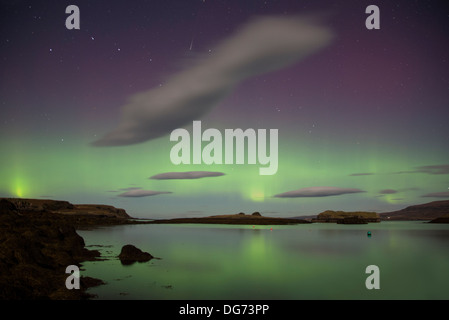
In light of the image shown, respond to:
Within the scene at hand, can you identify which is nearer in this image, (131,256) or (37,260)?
(37,260)

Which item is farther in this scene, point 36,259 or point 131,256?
point 131,256

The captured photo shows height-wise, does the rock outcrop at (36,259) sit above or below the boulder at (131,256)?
above

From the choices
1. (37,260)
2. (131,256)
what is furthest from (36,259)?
(131,256)

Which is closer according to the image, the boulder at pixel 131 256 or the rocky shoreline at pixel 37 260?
the rocky shoreline at pixel 37 260

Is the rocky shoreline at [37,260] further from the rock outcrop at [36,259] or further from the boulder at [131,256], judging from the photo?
the boulder at [131,256]

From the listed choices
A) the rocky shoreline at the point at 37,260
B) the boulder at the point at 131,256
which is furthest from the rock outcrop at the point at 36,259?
the boulder at the point at 131,256

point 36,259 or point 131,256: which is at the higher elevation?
point 36,259

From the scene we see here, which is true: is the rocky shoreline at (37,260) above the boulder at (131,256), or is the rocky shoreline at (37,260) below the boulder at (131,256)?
above

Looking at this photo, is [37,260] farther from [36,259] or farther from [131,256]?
[131,256]
